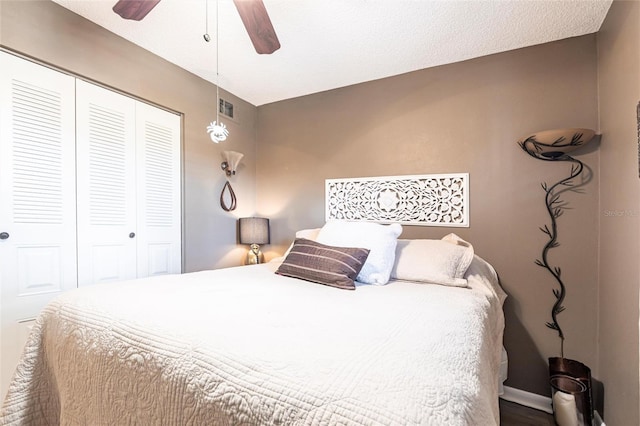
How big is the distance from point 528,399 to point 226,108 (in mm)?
3428

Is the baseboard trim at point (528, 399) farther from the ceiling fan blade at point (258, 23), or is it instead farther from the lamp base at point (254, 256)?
the ceiling fan blade at point (258, 23)

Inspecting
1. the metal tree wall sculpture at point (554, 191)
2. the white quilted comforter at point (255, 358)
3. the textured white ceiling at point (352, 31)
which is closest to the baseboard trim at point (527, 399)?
the metal tree wall sculpture at point (554, 191)

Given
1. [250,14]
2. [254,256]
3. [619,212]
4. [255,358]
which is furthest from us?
[254,256]

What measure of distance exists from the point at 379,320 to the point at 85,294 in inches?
48.7

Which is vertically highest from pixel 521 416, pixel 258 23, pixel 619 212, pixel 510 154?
pixel 258 23

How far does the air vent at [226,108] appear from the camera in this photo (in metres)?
2.85

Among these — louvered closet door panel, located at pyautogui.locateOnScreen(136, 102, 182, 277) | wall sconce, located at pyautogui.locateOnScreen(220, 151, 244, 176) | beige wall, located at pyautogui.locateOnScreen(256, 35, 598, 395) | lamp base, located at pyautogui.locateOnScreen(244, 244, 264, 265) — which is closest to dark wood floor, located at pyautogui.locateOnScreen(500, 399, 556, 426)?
beige wall, located at pyautogui.locateOnScreen(256, 35, 598, 395)

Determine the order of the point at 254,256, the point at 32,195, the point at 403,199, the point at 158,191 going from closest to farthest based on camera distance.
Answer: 1. the point at 32,195
2. the point at 158,191
3. the point at 403,199
4. the point at 254,256

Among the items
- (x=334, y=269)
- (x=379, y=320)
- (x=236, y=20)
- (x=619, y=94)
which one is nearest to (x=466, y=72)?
(x=619, y=94)

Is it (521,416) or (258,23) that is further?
(521,416)

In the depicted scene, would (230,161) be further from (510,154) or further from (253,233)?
(510,154)

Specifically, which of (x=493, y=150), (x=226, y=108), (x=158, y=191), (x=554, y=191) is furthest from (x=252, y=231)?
(x=554, y=191)

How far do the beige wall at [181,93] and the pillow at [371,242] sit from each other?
1.25 meters

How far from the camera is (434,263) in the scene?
5.85 ft
